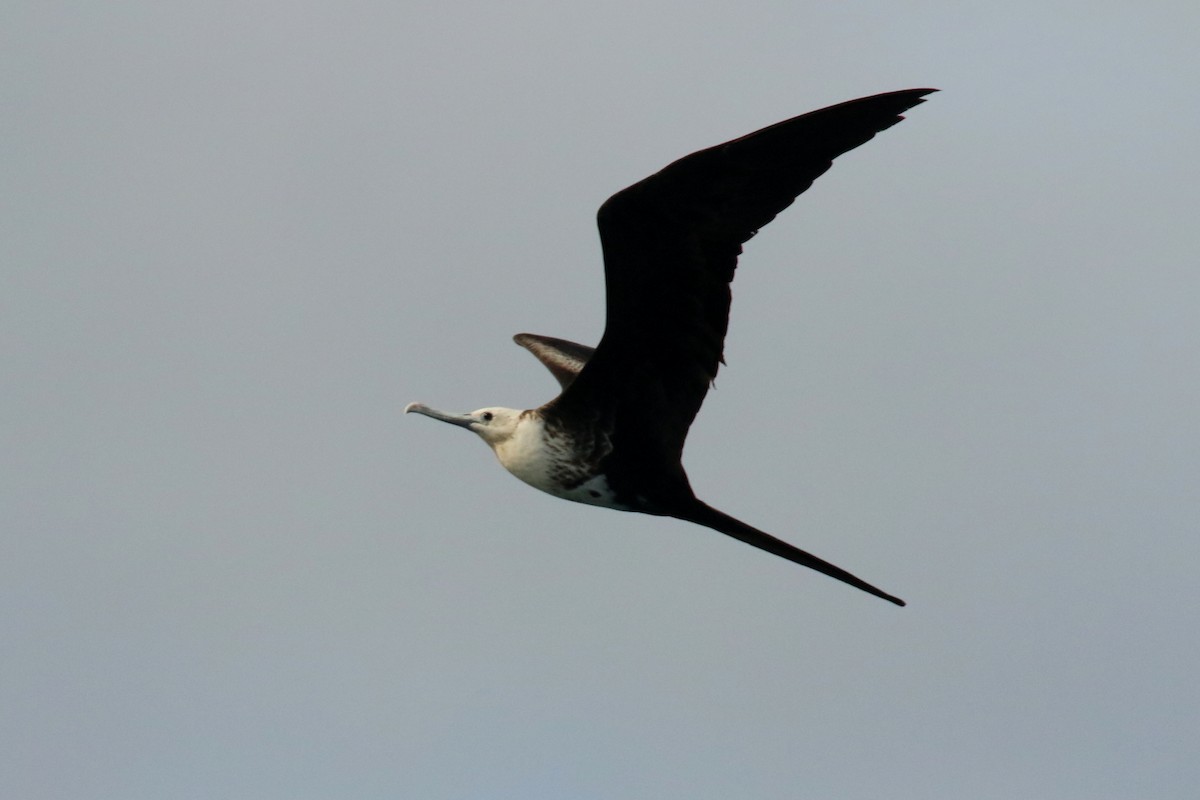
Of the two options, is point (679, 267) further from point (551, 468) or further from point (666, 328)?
point (551, 468)

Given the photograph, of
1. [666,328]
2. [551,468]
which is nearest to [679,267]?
[666,328]

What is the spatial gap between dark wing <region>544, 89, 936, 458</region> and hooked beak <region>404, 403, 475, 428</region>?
1.74ft

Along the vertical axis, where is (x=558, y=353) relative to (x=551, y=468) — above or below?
above

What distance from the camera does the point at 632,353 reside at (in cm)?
756

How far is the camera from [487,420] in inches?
323

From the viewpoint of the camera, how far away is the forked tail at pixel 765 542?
24.6ft

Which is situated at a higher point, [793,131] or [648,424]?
[793,131]

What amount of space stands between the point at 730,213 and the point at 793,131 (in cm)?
39

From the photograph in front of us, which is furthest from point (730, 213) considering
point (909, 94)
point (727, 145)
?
point (909, 94)

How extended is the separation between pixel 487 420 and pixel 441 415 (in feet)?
0.79

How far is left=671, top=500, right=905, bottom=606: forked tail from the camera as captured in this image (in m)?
7.49

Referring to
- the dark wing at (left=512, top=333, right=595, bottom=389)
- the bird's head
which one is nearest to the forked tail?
the bird's head

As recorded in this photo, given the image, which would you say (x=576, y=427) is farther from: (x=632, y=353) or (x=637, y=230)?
(x=637, y=230)

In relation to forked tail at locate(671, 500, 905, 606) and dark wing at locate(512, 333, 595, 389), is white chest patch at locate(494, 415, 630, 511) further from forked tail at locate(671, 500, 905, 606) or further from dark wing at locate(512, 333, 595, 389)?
dark wing at locate(512, 333, 595, 389)
